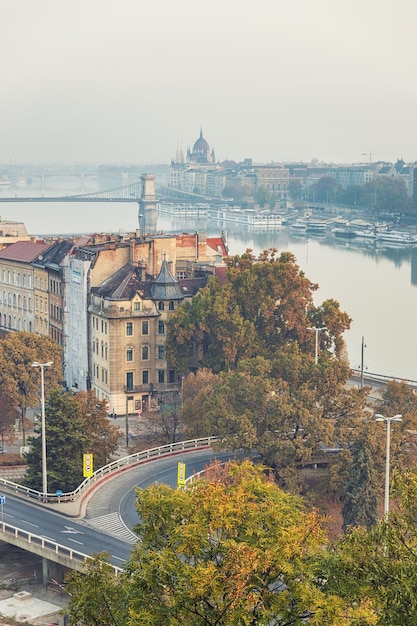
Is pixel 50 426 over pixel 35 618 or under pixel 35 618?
over

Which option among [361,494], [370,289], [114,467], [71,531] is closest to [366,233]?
[370,289]

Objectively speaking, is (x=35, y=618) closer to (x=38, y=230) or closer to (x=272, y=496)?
(x=272, y=496)

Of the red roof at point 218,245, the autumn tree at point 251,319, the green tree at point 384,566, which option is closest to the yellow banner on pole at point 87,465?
the autumn tree at point 251,319

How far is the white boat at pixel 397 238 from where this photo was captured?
172625 millimetres

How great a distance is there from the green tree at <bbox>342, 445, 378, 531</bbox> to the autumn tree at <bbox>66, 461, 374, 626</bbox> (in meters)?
14.6

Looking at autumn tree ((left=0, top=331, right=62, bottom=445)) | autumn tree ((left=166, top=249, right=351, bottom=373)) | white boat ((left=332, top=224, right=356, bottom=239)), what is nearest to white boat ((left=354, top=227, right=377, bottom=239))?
white boat ((left=332, top=224, right=356, bottom=239))

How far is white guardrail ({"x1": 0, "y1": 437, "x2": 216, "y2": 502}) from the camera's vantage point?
38.8m

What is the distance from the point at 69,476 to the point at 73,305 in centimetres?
2254

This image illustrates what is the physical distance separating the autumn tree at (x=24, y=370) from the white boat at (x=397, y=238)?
124 m

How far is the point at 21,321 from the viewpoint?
7112 cm

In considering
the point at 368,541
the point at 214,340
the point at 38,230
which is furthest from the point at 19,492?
the point at 38,230

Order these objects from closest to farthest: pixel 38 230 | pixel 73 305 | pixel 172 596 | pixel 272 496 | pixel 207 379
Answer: pixel 172 596 < pixel 272 496 < pixel 207 379 < pixel 73 305 < pixel 38 230

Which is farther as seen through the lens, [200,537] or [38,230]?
[38,230]

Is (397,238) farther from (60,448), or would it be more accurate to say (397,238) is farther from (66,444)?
(60,448)
